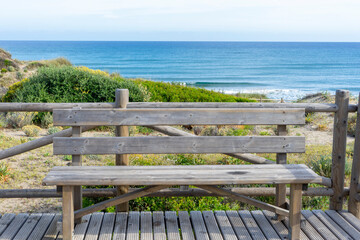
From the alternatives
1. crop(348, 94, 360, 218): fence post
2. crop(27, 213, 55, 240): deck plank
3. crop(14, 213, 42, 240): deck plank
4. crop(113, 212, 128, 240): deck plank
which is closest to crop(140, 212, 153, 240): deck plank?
crop(113, 212, 128, 240): deck plank

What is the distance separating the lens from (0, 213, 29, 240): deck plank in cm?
330

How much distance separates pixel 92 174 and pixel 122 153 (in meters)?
0.40

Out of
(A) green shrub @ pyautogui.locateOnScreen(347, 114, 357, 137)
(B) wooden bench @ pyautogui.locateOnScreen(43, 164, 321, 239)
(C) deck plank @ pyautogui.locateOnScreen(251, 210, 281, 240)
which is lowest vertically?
(A) green shrub @ pyautogui.locateOnScreen(347, 114, 357, 137)

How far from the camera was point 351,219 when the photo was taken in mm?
3742

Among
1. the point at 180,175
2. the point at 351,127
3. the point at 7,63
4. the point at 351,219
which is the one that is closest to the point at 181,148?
the point at 180,175

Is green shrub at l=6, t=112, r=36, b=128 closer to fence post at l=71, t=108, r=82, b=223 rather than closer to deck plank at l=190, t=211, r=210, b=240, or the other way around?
fence post at l=71, t=108, r=82, b=223

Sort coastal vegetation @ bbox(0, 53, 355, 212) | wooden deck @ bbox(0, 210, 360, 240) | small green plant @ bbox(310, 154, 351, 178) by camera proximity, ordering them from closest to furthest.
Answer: wooden deck @ bbox(0, 210, 360, 240), coastal vegetation @ bbox(0, 53, 355, 212), small green plant @ bbox(310, 154, 351, 178)

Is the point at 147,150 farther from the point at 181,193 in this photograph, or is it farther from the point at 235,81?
the point at 235,81

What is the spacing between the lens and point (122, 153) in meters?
3.53

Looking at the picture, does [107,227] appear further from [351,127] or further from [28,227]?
[351,127]

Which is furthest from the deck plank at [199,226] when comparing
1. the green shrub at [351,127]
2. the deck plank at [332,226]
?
the green shrub at [351,127]

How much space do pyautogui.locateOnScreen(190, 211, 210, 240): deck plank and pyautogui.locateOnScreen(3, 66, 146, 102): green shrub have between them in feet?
24.7

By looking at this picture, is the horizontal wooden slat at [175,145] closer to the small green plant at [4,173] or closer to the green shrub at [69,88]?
the small green plant at [4,173]

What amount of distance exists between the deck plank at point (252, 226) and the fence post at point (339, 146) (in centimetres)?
90
